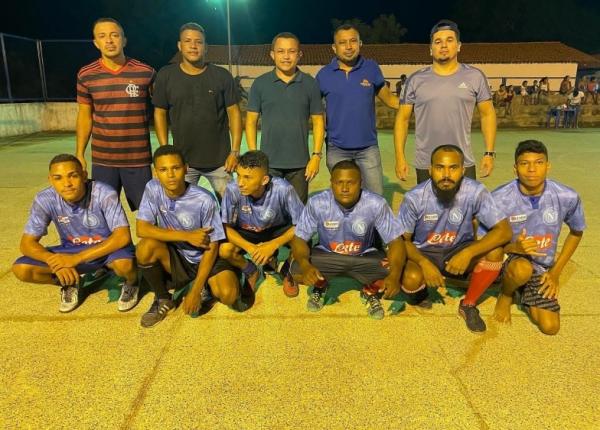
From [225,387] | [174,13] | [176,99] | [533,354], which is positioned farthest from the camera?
[174,13]

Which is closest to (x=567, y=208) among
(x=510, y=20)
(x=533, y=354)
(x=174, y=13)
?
(x=533, y=354)

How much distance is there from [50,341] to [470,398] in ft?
7.98

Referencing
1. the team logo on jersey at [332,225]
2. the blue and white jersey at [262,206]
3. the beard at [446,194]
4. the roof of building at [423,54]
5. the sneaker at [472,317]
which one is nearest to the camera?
the sneaker at [472,317]

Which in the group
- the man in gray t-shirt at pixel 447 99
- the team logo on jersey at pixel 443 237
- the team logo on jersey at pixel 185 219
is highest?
the man in gray t-shirt at pixel 447 99

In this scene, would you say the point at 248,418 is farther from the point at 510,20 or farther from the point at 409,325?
the point at 510,20

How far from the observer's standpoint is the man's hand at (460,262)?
3119 millimetres

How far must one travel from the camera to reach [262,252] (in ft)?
11.2

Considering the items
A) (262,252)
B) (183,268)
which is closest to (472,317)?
(262,252)

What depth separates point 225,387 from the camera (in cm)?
246

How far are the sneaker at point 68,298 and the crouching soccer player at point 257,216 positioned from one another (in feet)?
3.57

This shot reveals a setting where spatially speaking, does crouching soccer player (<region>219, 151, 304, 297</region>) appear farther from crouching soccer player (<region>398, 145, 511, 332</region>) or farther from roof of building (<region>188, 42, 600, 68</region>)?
roof of building (<region>188, 42, 600, 68</region>)

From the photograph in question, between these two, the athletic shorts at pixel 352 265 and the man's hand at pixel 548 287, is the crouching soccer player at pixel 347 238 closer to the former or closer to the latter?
the athletic shorts at pixel 352 265

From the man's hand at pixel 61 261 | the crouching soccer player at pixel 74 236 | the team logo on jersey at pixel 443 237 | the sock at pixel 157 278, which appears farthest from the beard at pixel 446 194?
the man's hand at pixel 61 261

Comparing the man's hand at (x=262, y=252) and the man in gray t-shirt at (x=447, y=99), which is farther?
the man in gray t-shirt at (x=447, y=99)
